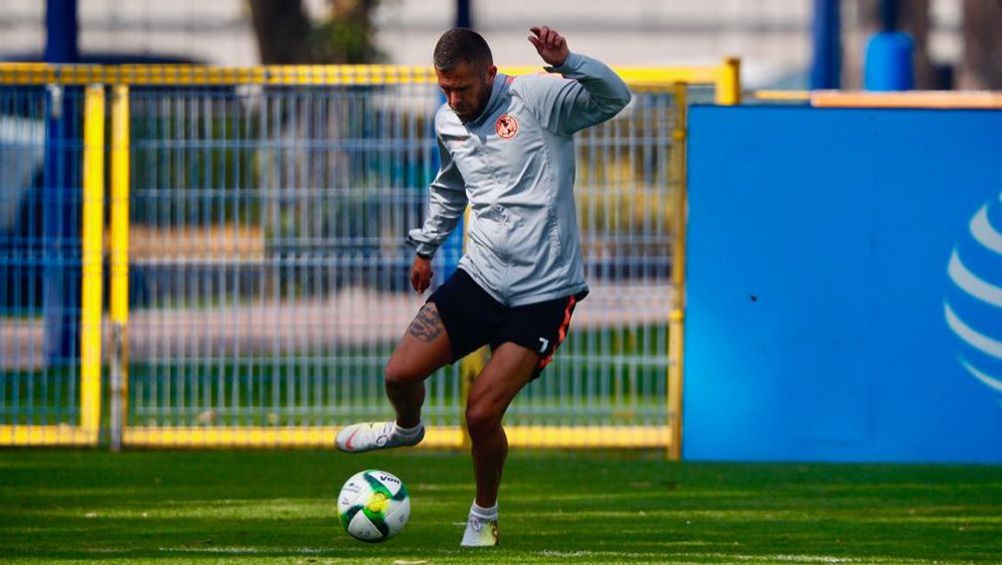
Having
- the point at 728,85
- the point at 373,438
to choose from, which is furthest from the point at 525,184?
the point at 728,85

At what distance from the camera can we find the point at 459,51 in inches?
311

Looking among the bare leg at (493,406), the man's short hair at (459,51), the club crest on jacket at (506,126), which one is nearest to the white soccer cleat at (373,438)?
the bare leg at (493,406)

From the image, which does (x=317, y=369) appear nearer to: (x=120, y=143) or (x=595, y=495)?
(x=120, y=143)

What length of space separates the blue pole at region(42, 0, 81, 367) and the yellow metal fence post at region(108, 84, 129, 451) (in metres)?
0.24

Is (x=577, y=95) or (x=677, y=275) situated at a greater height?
(x=577, y=95)

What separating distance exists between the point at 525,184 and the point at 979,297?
421 cm

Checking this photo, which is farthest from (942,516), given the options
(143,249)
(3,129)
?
(3,129)

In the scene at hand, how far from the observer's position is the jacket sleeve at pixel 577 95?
7.77 m

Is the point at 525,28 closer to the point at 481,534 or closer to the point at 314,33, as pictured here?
the point at 314,33

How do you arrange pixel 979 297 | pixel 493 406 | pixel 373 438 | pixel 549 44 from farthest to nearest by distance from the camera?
pixel 979 297 < pixel 373 438 < pixel 493 406 < pixel 549 44

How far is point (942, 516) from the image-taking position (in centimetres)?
943

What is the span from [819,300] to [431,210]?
3.59 m

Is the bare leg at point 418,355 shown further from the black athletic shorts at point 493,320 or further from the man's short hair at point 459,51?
the man's short hair at point 459,51

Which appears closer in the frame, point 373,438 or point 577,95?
point 577,95
